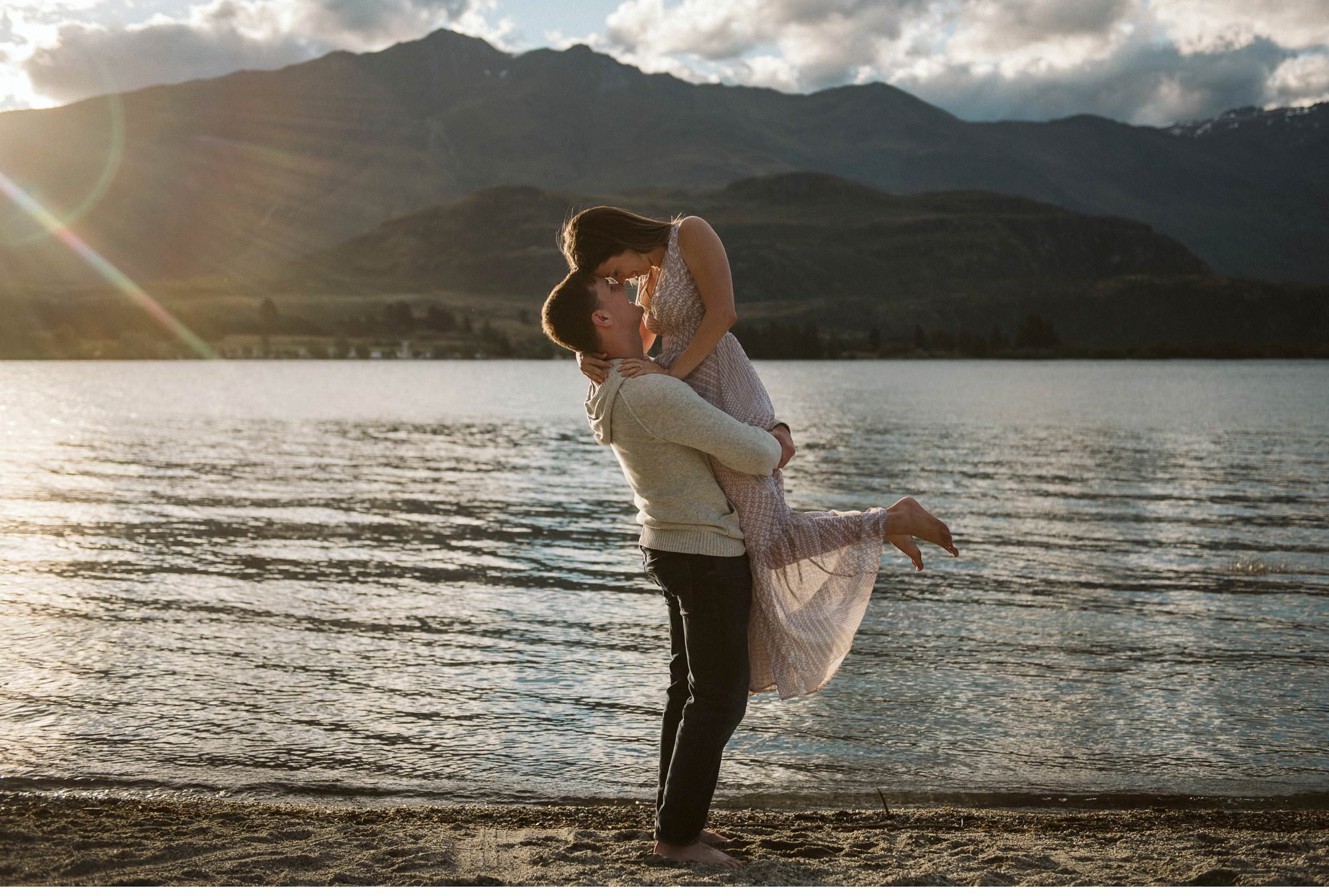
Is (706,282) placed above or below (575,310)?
above

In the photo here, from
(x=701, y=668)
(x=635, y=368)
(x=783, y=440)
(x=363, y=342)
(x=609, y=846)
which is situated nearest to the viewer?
(x=635, y=368)

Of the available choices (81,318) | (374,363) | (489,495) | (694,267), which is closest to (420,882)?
(694,267)

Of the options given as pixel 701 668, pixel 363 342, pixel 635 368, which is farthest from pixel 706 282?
pixel 363 342

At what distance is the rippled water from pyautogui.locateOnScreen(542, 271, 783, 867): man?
2.03 meters

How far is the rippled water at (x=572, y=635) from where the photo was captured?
763 cm

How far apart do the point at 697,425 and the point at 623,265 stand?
0.83 meters

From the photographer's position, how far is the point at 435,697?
9.16 meters

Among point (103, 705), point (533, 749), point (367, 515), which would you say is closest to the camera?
point (533, 749)

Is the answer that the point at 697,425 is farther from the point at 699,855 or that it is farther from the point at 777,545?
the point at 699,855

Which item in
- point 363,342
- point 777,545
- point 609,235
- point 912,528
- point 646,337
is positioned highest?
point 363,342

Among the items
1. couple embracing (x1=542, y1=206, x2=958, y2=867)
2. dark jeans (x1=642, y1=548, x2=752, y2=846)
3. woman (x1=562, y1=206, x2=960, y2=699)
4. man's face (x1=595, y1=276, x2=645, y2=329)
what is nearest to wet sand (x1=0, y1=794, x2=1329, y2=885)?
dark jeans (x1=642, y1=548, x2=752, y2=846)

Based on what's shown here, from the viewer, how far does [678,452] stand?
505cm

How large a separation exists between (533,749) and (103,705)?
11.8 ft

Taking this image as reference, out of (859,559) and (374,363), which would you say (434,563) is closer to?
(859,559)
